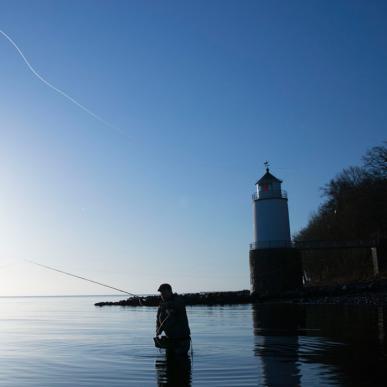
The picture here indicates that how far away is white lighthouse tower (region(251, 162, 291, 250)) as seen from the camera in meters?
51.2

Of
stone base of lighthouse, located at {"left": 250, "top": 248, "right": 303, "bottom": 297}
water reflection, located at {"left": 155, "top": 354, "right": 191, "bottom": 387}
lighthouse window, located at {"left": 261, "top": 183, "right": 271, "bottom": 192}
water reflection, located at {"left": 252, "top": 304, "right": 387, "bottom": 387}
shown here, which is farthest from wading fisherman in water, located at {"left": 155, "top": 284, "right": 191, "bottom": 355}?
lighthouse window, located at {"left": 261, "top": 183, "right": 271, "bottom": 192}

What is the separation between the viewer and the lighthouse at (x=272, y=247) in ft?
166

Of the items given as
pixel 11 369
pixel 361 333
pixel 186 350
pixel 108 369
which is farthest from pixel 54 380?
pixel 361 333

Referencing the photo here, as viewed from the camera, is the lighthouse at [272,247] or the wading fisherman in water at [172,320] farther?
the lighthouse at [272,247]

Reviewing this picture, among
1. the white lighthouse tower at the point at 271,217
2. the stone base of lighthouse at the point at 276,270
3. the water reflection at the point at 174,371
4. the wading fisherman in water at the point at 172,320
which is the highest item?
the white lighthouse tower at the point at 271,217

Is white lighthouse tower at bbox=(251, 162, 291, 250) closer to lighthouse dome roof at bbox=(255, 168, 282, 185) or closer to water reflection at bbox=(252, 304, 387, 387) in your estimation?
lighthouse dome roof at bbox=(255, 168, 282, 185)

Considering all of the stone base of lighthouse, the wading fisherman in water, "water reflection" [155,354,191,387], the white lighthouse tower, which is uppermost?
the white lighthouse tower

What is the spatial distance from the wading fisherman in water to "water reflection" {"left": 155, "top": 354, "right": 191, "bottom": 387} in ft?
1.17

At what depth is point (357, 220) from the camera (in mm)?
61000

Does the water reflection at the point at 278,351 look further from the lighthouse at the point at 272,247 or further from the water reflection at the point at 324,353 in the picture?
the lighthouse at the point at 272,247

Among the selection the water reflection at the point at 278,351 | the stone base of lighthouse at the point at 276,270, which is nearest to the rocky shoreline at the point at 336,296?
the stone base of lighthouse at the point at 276,270

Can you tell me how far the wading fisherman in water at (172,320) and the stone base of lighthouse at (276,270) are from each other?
124 feet

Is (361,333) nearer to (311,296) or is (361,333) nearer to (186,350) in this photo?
(186,350)

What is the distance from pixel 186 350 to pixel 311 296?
3343 cm
